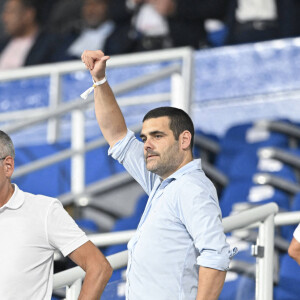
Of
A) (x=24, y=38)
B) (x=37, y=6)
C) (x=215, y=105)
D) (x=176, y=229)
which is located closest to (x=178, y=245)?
(x=176, y=229)

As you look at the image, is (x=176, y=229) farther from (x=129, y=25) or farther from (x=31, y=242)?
(x=129, y=25)

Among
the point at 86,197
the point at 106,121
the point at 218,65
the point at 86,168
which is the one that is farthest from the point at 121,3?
the point at 106,121

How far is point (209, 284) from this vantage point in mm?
1950

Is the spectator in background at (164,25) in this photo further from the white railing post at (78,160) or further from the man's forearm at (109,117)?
the man's forearm at (109,117)

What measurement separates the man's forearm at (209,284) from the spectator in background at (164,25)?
4.24m

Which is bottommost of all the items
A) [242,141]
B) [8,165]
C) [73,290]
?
[73,290]

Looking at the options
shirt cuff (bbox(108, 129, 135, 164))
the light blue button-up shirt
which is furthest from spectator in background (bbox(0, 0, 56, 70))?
the light blue button-up shirt

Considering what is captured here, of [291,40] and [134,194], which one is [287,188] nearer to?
[134,194]

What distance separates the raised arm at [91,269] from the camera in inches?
75.3

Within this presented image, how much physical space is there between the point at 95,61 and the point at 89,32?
4.40m

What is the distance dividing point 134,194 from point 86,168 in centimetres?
43

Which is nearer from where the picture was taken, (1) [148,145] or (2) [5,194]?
(2) [5,194]

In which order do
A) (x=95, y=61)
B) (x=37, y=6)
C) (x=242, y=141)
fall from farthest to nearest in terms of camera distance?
(x=37, y=6)
(x=242, y=141)
(x=95, y=61)

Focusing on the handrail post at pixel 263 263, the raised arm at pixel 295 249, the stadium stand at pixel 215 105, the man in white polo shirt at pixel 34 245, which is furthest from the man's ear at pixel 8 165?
the stadium stand at pixel 215 105
